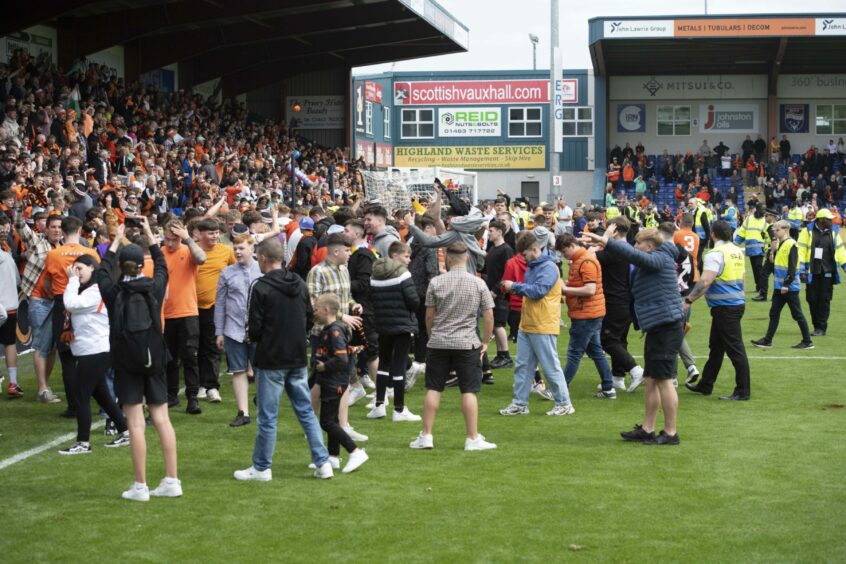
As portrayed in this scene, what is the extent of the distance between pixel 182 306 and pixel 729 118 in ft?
152

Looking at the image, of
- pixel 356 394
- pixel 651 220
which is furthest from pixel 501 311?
pixel 651 220

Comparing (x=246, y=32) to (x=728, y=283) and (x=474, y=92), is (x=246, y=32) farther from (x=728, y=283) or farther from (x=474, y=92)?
(x=728, y=283)

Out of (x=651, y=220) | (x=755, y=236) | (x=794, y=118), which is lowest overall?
(x=755, y=236)

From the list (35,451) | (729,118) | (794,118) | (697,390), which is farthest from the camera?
(729,118)

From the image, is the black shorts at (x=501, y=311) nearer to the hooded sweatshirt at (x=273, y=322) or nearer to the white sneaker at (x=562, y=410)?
the white sneaker at (x=562, y=410)

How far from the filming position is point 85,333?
909 cm

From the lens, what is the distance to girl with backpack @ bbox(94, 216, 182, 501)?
302 inches

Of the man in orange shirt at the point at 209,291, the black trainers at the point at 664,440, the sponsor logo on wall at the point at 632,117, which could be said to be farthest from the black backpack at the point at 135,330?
the sponsor logo on wall at the point at 632,117

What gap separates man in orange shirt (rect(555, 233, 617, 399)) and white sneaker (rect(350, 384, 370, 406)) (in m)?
2.03

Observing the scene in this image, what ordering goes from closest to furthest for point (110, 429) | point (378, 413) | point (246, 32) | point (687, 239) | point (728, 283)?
point (110, 429) → point (378, 413) → point (728, 283) → point (687, 239) → point (246, 32)

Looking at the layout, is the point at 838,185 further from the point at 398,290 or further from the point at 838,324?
the point at 398,290

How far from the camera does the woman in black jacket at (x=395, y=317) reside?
33.5 feet

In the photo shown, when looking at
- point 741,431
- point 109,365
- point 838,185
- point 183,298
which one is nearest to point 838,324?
point 741,431

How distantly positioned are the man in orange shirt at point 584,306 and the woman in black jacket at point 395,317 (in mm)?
1689
